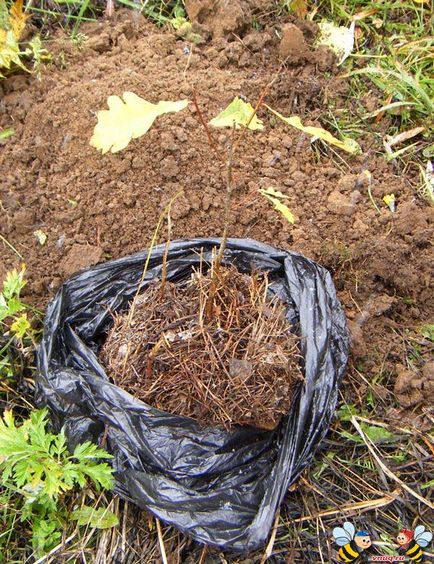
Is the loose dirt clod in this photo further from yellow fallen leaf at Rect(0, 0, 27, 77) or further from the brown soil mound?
yellow fallen leaf at Rect(0, 0, 27, 77)

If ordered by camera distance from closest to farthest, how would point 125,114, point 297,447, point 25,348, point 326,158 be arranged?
point 125,114, point 297,447, point 25,348, point 326,158

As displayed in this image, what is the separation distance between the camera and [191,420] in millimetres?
1731

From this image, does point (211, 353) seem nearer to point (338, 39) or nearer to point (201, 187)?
point (201, 187)

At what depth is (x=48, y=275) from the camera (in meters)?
2.25

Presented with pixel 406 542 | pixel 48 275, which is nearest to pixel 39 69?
pixel 48 275

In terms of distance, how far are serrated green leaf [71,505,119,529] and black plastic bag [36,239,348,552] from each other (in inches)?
4.2

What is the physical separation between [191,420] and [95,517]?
0.50 meters

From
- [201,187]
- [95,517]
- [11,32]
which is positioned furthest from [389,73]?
[95,517]

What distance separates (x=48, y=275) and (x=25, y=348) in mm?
314

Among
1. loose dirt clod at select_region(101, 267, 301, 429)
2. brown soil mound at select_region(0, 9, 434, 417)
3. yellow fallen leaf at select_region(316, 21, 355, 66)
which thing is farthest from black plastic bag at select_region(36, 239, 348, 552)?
yellow fallen leaf at select_region(316, 21, 355, 66)

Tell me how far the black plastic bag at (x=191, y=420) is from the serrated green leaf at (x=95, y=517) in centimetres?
11

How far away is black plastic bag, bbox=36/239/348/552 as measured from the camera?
1.73m

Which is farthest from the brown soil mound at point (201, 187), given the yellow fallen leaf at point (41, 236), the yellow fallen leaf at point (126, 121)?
the yellow fallen leaf at point (126, 121)

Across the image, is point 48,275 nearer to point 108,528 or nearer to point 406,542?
point 108,528
